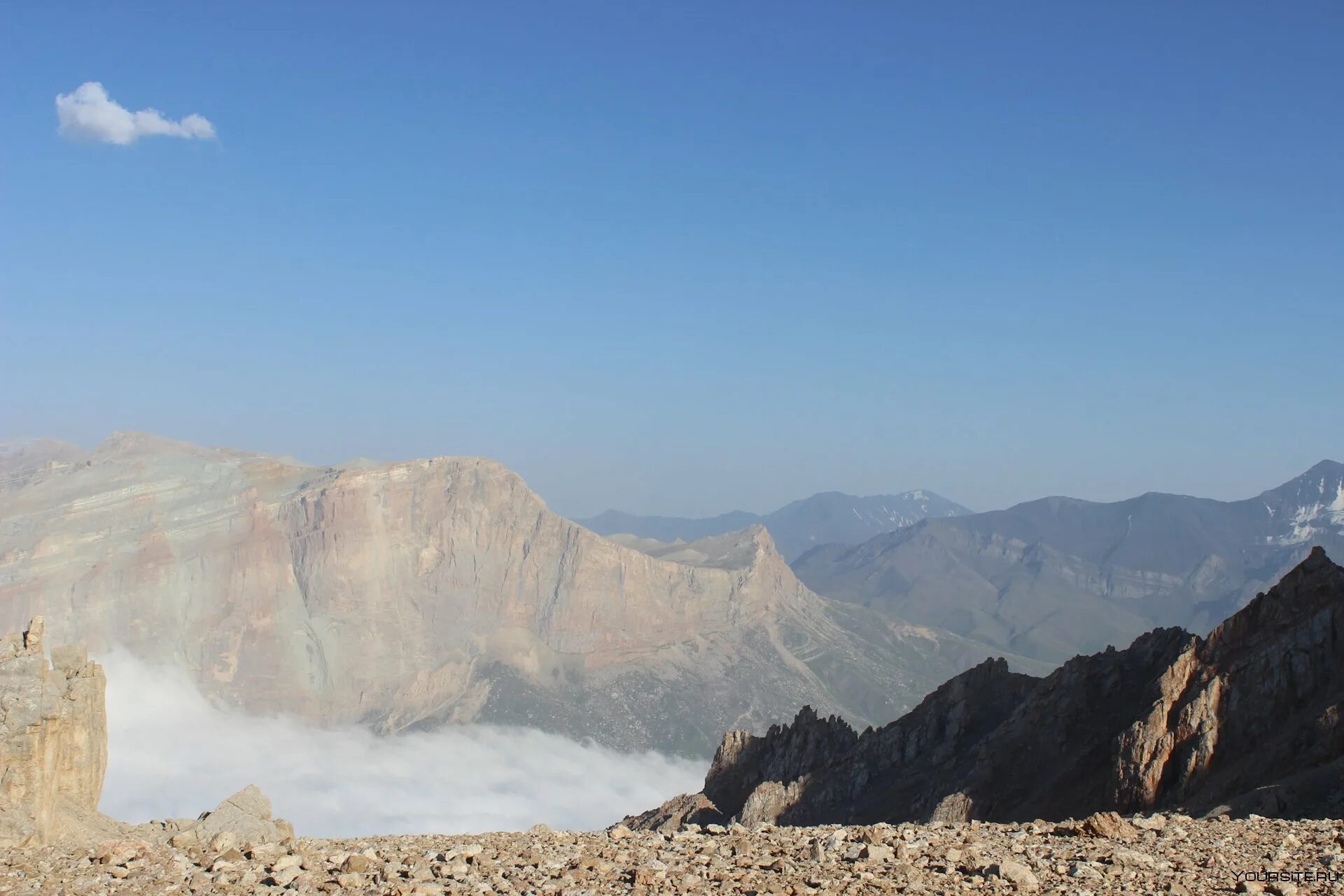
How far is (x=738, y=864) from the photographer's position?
77.7 feet

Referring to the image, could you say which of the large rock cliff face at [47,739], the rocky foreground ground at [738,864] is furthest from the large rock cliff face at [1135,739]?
the large rock cliff face at [47,739]

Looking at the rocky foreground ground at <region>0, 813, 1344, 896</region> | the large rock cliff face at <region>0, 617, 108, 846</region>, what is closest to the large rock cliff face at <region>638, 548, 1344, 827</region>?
the rocky foreground ground at <region>0, 813, 1344, 896</region>

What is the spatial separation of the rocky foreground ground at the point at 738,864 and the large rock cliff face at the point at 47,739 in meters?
6.60

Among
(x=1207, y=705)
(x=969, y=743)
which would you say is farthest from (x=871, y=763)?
(x=1207, y=705)

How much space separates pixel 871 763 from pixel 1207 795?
36.7 metres

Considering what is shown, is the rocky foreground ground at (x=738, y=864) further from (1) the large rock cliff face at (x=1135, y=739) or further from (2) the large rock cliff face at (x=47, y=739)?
(1) the large rock cliff face at (x=1135, y=739)

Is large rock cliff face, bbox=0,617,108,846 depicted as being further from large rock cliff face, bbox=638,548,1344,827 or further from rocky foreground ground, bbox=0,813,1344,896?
large rock cliff face, bbox=638,548,1344,827

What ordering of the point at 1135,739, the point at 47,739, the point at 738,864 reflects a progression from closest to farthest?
the point at 738,864
the point at 47,739
the point at 1135,739

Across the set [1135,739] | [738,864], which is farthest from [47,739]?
[1135,739]

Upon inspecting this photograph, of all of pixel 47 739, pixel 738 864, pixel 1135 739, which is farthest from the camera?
pixel 1135 739

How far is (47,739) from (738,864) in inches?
953

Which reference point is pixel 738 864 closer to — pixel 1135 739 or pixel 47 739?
pixel 47 739

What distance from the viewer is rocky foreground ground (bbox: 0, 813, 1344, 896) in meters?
21.4

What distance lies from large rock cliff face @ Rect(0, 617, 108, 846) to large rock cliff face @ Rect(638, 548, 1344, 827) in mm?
36694
